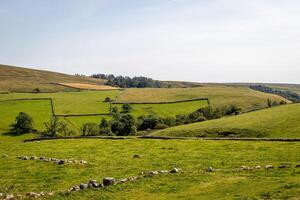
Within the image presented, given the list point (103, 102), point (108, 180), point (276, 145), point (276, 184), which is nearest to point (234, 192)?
point (276, 184)

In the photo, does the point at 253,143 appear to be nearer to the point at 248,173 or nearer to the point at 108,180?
the point at 248,173

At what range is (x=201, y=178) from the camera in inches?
1021

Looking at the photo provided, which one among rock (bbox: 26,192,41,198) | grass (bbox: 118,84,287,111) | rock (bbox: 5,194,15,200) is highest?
grass (bbox: 118,84,287,111)

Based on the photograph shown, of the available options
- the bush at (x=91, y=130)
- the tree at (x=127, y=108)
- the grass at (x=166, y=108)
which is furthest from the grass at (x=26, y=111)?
the grass at (x=166, y=108)

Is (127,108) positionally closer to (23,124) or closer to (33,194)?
(23,124)

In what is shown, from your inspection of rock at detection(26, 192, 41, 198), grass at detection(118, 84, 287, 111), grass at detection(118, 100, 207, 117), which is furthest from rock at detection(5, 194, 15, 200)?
grass at detection(118, 84, 287, 111)

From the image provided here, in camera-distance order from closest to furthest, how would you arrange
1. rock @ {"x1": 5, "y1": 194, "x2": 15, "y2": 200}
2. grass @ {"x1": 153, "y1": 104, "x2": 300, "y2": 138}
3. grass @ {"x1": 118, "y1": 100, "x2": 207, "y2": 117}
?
rock @ {"x1": 5, "y1": 194, "x2": 15, "y2": 200}
grass @ {"x1": 153, "y1": 104, "x2": 300, "y2": 138}
grass @ {"x1": 118, "y1": 100, "x2": 207, "y2": 117}

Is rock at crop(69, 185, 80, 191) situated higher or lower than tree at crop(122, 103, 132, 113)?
higher

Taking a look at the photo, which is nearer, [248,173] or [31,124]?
[248,173]

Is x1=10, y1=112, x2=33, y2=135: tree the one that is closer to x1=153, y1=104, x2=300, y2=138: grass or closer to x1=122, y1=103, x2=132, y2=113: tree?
x1=122, y1=103, x2=132, y2=113: tree

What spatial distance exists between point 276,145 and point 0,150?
31.9 meters

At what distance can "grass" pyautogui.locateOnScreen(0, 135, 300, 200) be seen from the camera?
73.8 ft

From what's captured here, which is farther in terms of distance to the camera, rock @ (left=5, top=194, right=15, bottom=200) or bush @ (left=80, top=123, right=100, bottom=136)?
bush @ (left=80, top=123, right=100, bottom=136)

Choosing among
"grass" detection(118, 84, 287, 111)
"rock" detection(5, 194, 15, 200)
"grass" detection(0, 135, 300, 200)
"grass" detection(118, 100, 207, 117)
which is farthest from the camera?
"grass" detection(118, 84, 287, 111)
